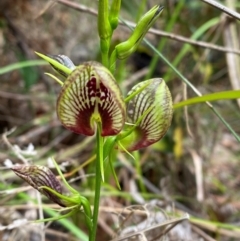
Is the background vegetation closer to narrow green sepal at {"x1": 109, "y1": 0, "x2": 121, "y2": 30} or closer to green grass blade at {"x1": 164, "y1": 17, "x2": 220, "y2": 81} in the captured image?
green grass blade at {"x1": 164, "y1": 17, "x2": 220, "y2": 81}

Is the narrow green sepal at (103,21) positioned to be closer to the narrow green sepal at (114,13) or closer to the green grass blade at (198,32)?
the narrow green sepal at (114,13)

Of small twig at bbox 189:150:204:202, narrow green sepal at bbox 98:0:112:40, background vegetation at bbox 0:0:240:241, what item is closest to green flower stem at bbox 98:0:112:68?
narrow green sepal at bbox 98:0:112:40

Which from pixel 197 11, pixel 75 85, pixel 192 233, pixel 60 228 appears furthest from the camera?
pixel 197 11

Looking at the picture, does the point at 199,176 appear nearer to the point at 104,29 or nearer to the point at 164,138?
the point at 164,138

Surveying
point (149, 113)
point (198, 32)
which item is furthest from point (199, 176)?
point (149, 113)

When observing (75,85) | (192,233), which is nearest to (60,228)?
(192,233)

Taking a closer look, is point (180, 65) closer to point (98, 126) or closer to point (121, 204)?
point (121, 204)

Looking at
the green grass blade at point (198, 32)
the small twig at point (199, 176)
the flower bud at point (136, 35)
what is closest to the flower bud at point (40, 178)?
the flower bud at point (136, 35)
